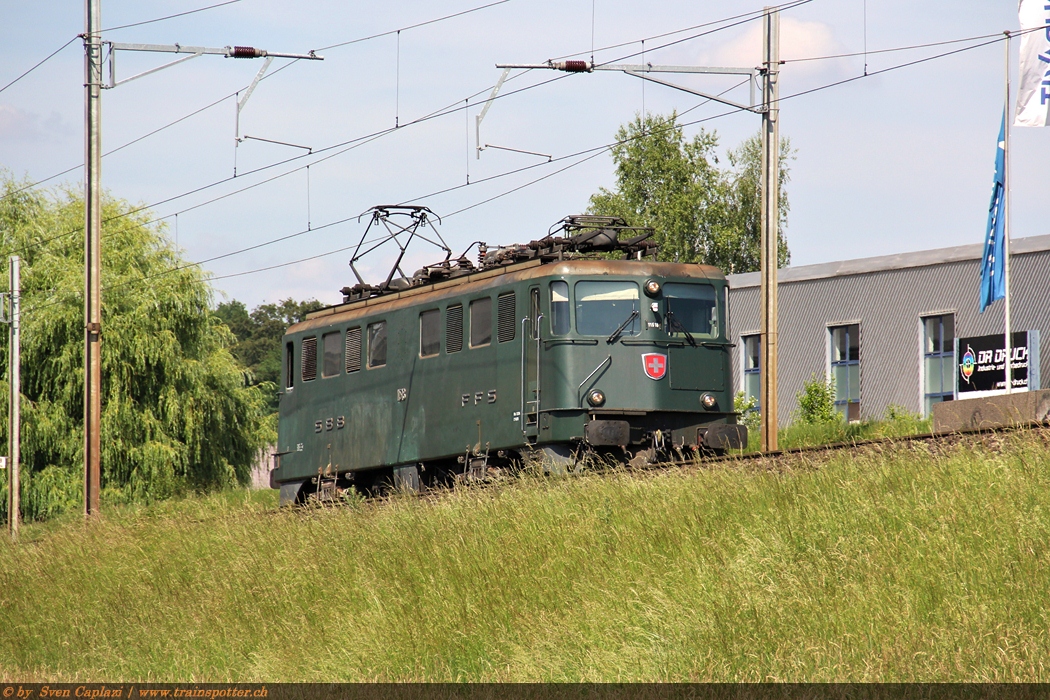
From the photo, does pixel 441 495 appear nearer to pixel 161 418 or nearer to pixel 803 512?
pixel 803 512

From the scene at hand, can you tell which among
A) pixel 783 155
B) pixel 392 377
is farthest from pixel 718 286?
pixel 783 155

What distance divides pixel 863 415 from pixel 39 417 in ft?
70.8

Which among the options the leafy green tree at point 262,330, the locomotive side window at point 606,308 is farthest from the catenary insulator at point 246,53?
the leafy green tree at point 262,330

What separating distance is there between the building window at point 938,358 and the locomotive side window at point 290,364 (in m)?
17.9

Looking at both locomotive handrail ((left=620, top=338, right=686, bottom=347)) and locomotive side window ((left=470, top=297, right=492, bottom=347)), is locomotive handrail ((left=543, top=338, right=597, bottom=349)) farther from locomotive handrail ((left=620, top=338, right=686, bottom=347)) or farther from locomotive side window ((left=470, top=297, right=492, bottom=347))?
locomotive side window ((left=470, top=297, right=492, bottom=347))

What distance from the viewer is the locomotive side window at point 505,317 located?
61.8 feet

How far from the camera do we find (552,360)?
1805 centimetres

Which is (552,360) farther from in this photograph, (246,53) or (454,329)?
(246,53)

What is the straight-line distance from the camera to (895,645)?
343 inches

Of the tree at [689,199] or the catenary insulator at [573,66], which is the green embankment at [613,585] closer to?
the catenary insulator at [573,66]

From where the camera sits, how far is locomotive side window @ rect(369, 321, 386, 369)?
71.6ft

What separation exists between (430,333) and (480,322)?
4.54ft

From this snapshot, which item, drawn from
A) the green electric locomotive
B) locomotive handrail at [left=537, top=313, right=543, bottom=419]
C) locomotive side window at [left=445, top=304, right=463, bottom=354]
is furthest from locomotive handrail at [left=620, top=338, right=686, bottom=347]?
locomotive side window at [left=445, top=304, right=463, bottom=354]

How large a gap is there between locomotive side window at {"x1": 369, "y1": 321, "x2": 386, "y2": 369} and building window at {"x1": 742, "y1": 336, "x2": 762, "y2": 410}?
20.4 meters
